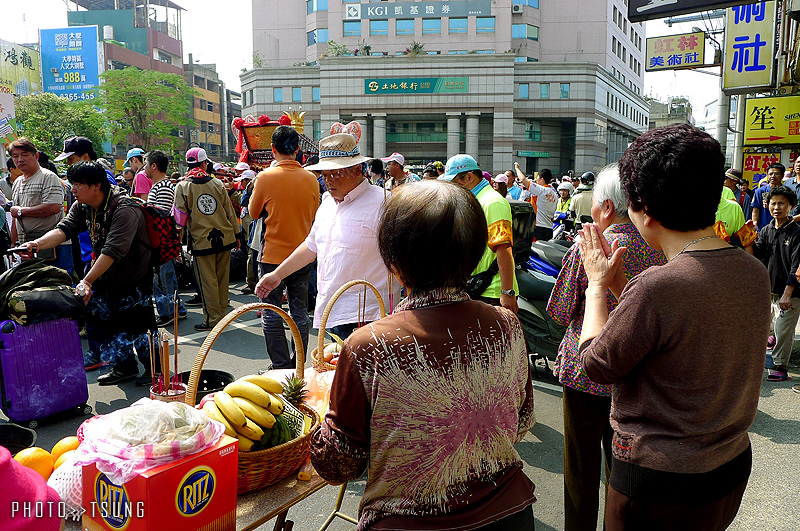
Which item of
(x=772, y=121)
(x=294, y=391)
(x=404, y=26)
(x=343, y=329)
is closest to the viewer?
(x=294, y=391)

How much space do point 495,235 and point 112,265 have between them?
3.11 metres

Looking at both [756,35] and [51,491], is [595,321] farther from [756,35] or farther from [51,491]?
[756,35]

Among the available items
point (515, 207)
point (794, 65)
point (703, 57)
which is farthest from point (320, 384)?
point (703, 57)

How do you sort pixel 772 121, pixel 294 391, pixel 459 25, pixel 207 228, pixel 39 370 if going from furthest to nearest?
1. pixel 459 25
2. pixel 772 121
3. pixel 207 228
4. pixel 39 370
5. pixel 294 391

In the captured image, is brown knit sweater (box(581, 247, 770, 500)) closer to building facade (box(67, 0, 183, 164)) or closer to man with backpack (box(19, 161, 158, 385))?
man with backpack (box(19, 161, 158, 385))

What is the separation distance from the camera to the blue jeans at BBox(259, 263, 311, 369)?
4512 mm

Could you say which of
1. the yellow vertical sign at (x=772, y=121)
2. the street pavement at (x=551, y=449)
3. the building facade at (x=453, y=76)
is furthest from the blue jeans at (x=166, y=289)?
the building facade at (x=453, y=76)

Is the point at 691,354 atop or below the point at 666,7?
below

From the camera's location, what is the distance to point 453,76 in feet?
146

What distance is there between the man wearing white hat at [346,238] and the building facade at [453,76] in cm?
4252

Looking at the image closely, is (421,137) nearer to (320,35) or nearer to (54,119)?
(320,35)

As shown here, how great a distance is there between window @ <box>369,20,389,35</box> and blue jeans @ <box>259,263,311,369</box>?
159 feet

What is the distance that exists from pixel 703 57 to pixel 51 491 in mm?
13575

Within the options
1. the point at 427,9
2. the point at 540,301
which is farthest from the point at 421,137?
the point at 540,301
